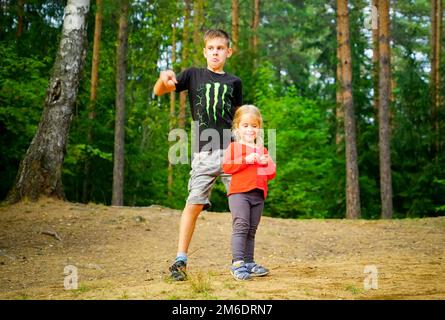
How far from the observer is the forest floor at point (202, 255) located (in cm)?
432

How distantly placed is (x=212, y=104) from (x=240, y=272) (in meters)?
1.51

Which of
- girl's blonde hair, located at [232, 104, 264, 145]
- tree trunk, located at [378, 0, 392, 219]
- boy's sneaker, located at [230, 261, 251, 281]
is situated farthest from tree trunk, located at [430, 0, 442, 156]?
boy's sneaker, located at [230, 261, 251, 281]

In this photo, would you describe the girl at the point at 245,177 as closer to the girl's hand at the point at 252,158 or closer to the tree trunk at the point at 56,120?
the girl's hand at the point at 252,158

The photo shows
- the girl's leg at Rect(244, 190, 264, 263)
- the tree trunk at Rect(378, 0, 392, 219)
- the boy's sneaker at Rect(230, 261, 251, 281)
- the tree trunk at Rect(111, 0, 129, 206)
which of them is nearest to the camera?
the boy's sneaker at Rect(230, 261, 251, 281)

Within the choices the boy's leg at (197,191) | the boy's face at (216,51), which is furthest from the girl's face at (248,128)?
the boy's face at (216,51)

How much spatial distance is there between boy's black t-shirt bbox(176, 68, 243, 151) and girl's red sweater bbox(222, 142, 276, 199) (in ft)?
0.48

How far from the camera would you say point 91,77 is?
68.1 ft

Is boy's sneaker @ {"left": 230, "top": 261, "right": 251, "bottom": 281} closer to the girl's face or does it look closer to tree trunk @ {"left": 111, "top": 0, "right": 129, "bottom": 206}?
the girl's face

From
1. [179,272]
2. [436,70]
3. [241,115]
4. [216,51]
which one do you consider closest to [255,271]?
[179,272]

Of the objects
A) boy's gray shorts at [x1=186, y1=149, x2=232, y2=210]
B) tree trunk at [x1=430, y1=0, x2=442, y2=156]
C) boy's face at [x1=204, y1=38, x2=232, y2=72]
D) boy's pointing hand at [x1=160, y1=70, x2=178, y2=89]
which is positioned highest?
tree trunk at [x1=430, y1=0, x2=442, y2=156]

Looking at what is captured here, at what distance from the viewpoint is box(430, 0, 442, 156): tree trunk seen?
1803 centimetres
